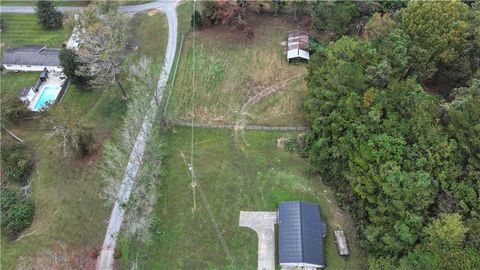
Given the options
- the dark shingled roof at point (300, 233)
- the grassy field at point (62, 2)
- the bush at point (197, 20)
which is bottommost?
the dark shingled roof at point (300, 233)

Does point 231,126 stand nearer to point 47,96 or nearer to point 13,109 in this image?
point 47,96

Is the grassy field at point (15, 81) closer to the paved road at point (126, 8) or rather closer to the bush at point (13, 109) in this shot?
the bush at point (13, 109)

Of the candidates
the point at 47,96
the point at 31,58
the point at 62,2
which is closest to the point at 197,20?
the point at 47,96

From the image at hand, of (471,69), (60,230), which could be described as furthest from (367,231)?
(60,230)

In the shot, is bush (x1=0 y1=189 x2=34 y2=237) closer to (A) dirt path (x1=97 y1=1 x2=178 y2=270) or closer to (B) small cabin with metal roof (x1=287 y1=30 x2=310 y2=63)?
(A) dirt path (x1=97 y1=1 x2=178 y2=270)

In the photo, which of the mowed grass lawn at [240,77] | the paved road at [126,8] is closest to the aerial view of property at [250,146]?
the mowed grass lawn at [240,77]

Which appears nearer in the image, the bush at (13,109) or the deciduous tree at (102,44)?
the bush at (13,109)
